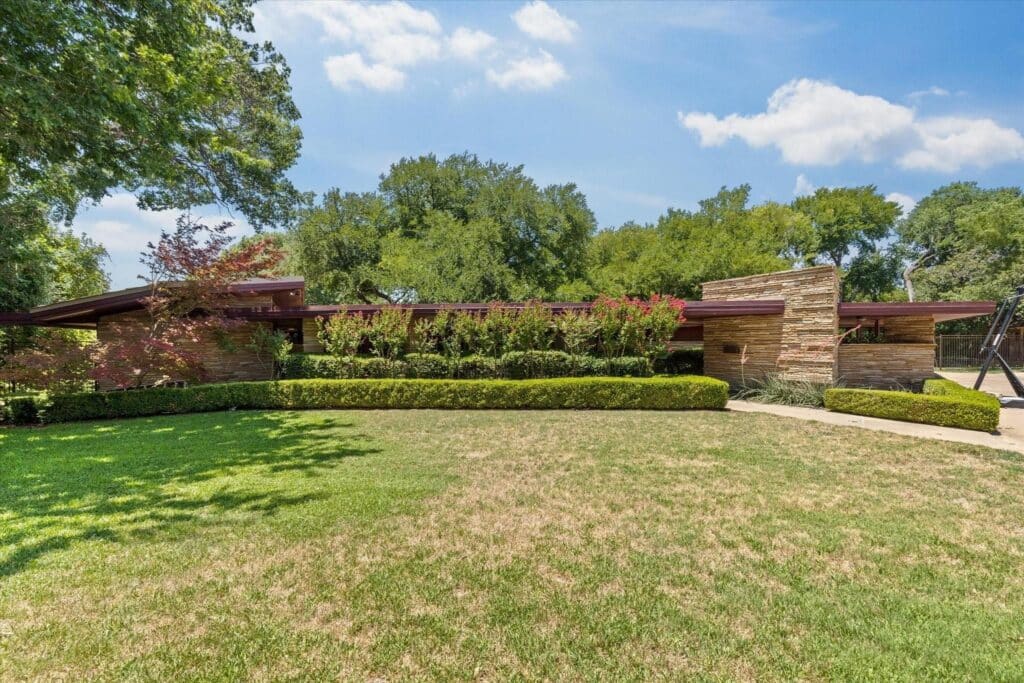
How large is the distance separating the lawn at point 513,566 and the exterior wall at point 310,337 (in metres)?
6.82

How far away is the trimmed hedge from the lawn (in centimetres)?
213

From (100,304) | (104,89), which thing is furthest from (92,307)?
(104,89)

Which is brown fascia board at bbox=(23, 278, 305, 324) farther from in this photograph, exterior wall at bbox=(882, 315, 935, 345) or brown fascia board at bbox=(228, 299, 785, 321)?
exterior wall at bbox=(882, 315, 935, 345)

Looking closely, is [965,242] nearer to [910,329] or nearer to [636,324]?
[910,329]

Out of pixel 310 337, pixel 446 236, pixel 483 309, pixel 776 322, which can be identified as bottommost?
pixel 310 337

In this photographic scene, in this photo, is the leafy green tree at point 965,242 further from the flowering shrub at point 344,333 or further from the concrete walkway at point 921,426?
the flowering shrub at point 344,333

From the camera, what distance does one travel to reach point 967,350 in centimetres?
2470

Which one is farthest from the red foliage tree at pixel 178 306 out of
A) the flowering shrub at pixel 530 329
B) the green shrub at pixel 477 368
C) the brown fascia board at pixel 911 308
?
the brown fascia board at pixel 911 308

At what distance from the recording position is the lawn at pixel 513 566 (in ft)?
7.38

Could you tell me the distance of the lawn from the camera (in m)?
2.25

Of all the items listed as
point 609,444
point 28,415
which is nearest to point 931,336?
point 609,444

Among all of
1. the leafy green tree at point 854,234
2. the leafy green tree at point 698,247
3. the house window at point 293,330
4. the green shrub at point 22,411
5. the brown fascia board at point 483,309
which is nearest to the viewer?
the green shrub at point 22,411

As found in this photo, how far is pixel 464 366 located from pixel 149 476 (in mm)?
7291

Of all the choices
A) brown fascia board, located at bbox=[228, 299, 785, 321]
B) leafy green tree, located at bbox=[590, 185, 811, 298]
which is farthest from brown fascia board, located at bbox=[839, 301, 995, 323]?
leafy green tree, located at bbox=[590, 185, 811, 298]
